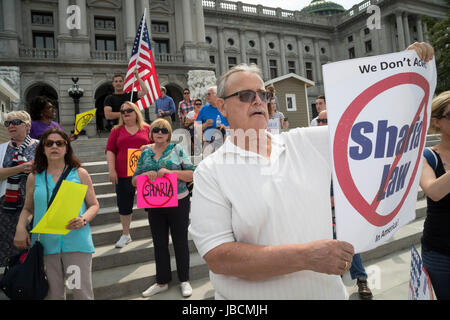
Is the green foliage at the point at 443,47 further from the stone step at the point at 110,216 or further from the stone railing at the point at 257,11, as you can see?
the stone step at the point at 110,216

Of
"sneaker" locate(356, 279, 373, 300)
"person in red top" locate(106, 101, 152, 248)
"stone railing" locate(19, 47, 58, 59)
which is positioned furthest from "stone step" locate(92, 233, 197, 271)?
"stone railing" locate(19, 47, 58, 59)

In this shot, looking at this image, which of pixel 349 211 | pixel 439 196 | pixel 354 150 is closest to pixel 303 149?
pixel 354 150

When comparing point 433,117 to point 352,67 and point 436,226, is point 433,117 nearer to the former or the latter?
point 436,226

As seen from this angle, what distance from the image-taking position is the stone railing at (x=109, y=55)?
73.8 ft

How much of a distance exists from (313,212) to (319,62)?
4619cm

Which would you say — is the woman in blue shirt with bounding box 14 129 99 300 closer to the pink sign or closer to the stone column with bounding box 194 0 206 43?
the pink sign

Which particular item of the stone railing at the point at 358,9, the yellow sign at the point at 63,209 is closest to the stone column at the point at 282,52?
the stone railing at the point at 358,9

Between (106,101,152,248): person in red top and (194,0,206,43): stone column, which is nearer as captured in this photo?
(106,101,152,248): person in red top

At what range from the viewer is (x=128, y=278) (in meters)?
3.46

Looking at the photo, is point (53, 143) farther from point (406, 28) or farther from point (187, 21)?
point (406, 28)

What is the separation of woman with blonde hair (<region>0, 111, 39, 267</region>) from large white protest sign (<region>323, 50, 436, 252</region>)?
3094 millimetres

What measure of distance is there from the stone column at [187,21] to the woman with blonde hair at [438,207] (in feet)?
86.1

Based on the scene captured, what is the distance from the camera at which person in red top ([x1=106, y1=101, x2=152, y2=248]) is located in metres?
4.09

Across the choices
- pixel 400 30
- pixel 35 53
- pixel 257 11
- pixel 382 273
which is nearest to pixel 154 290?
pixel 382 273
